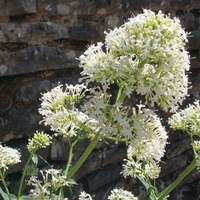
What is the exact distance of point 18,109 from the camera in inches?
90.4

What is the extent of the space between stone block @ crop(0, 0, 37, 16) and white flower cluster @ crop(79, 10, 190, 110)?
34.2 inches

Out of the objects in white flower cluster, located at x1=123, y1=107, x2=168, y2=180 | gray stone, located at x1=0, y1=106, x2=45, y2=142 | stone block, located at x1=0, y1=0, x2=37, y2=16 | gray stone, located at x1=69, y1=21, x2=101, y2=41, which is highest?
stone block, located at x1=0, y1=0, x2=37, y2=16

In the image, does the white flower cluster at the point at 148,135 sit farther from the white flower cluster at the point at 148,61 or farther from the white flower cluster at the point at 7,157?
the white flower cluster at the point at 7,157

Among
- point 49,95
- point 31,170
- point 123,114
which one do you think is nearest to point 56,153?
point 31,170

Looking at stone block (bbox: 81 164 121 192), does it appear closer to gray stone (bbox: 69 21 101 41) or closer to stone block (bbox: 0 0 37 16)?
gray stone (bbox: 69 21 101 41)

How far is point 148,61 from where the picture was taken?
1.31 m

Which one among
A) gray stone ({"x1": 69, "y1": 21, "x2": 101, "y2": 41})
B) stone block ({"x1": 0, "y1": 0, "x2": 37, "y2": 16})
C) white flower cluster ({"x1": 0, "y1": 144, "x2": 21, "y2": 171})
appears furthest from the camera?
gray stone ({"x1": 69, "y1": 21, "x2": 101, "y2": 41})

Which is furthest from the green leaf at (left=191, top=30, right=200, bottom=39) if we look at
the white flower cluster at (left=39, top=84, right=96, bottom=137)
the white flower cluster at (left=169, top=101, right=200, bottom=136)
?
the white flower cluster at (left=39, top=84, right=96, bottom=137)

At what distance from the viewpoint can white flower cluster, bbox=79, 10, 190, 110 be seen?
51.2 inches

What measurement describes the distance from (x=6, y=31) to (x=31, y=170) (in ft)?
1.98

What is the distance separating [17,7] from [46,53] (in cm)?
26

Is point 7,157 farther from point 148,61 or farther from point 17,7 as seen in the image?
point 17,7

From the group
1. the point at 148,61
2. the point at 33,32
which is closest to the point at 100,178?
the point at 33,32

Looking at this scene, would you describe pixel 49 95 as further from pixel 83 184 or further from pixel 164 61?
pixel 83 184
